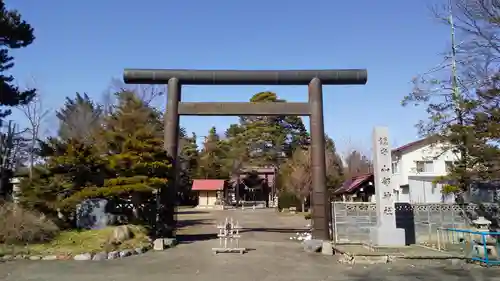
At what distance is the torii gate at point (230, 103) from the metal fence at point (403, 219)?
3093mm

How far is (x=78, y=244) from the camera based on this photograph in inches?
522

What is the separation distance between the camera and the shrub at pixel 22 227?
41.2ft

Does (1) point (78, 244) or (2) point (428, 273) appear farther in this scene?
(1) point (78, 244)

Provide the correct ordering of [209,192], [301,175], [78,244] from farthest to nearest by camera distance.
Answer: [209,192] < [301,175] < [78,244]

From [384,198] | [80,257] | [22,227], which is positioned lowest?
[80,257]

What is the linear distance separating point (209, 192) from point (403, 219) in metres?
36.1

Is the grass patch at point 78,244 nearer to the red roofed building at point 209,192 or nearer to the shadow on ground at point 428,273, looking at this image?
the shadow on ground at point 428,273

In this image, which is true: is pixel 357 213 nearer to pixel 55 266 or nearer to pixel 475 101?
pixel 475 101

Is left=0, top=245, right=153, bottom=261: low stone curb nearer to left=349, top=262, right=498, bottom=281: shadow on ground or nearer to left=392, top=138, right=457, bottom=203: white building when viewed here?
left=349, top=262, right=498, bottom=281: shadow on ground

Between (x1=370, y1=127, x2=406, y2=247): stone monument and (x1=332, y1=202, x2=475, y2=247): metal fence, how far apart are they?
40.5 inches

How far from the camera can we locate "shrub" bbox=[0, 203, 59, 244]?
494 inches

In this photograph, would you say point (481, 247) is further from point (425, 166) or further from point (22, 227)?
point (425, 166)

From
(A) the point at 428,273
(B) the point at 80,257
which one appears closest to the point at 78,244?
(B) the point at 80,257

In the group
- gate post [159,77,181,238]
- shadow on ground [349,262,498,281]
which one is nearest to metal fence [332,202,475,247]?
shadow on ground [349,262,498,281]
